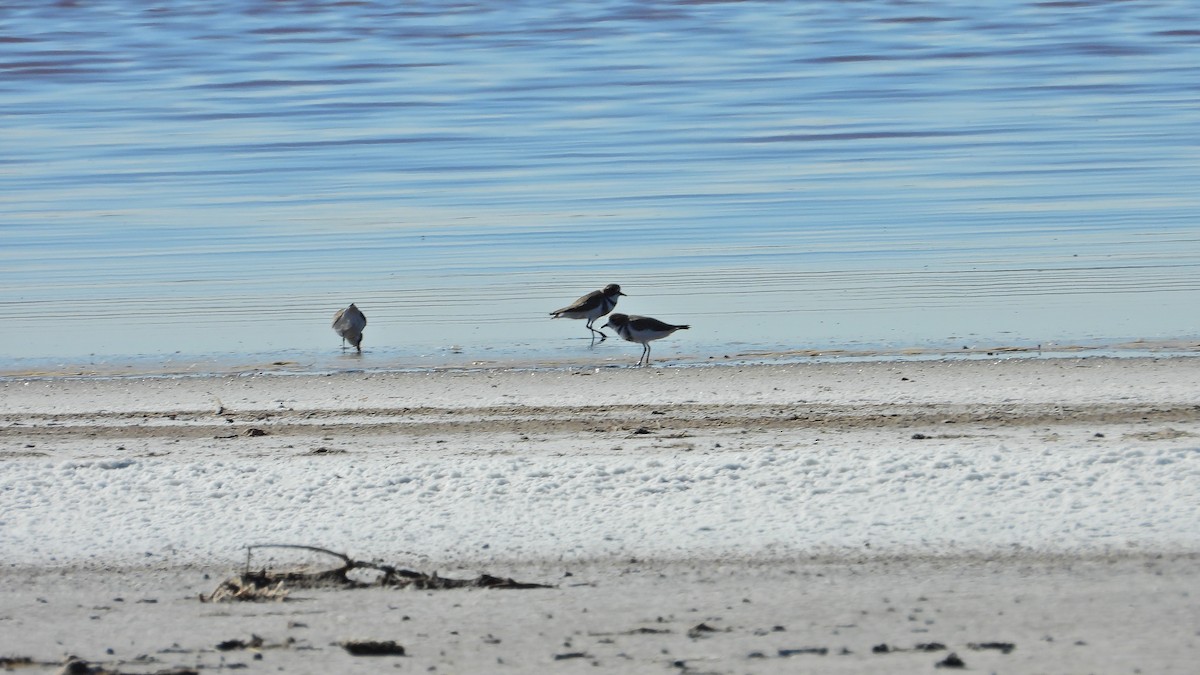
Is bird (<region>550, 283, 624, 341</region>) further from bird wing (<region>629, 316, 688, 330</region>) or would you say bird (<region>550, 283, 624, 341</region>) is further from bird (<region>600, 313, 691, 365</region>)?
bird wing (<region>629, 316, 688, 330</region>)

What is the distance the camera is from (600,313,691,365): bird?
35.2 ft

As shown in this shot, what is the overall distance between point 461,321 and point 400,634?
308 inches

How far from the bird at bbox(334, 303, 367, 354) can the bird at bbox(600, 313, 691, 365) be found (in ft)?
5.52

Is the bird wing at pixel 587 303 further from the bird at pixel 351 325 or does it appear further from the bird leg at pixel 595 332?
the bird at pixel 351 325

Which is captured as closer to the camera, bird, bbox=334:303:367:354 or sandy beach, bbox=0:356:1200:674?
sandy beach, bbox=0:356:1200:674

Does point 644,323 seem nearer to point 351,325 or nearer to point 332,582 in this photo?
point 351,325

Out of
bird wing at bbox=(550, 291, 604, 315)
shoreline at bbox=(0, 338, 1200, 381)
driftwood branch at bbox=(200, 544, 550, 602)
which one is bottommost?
driftwood branch at bbox=(200, 544, 550, 602)

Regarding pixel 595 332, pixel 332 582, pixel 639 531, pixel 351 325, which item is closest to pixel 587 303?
pixel 595 332

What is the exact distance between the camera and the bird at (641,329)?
→ 35.2 feet

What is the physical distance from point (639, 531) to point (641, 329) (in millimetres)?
5223

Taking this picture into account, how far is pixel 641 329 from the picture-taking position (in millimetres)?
10742

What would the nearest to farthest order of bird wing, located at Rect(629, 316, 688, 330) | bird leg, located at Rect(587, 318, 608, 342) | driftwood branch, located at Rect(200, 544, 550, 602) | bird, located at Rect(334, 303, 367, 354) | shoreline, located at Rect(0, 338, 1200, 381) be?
driftwood branch, located at Rect(200, 544, 550, 602)
shoreline, located at Rect(0, 338, 1200, 381)
bird wing, located at Rect(629, 316, 688, 330)
bird, located at Rect(334, 303, 367, 354)
bird leg, located at Rect(587, 318, 608, 342)

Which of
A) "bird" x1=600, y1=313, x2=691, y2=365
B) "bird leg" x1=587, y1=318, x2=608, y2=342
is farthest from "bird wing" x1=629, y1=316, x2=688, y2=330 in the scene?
"bird leg" x1=587, y1=318, x2=608, y2=342

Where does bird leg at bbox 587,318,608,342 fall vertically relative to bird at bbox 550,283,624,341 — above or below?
below
